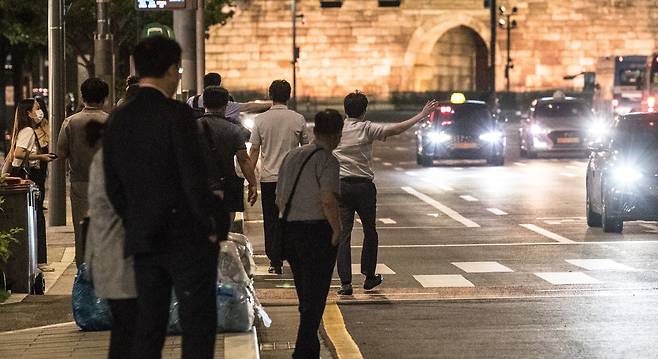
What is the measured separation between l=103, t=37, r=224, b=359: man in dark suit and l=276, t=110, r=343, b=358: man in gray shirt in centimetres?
243

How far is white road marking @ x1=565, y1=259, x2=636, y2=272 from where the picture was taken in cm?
1545

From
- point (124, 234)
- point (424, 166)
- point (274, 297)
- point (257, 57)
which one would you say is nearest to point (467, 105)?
point (424, 166)

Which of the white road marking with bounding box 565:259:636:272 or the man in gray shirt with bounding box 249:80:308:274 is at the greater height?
the man in gray shirt with bounding box 249:80:308:274

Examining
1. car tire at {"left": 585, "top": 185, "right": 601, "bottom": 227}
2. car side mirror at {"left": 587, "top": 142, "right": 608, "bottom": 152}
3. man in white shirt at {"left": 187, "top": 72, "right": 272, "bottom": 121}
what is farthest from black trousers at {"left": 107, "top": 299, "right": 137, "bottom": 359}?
car tire at {"left": 585, "top": 185, "right": 601, "bottom": 227}

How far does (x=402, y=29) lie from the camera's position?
238 ft

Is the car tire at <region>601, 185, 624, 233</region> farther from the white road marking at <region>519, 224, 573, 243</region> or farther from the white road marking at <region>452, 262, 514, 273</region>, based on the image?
the white road marking at <region>452, 262, 514, 273</region>

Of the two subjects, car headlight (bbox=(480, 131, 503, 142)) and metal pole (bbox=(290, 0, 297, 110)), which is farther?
metal pole (bbox=(290, 0, 297, 110))

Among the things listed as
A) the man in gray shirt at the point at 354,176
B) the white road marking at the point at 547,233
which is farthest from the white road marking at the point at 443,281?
the white road marking at the point at 547,233

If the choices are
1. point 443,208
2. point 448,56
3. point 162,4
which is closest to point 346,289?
point 162,4

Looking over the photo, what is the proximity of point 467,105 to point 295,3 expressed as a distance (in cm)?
3385

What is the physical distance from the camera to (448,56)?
74750 mm

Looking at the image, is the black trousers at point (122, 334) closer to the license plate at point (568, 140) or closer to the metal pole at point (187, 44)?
the metal pole at point (187, 44)

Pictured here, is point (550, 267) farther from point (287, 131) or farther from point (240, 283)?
point (240, 283)

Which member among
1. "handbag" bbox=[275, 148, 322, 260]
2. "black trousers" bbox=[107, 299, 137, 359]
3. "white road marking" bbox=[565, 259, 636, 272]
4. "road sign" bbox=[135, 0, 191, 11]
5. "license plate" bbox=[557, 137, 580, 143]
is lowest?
"license plate" bbox=[557, 137, 580, 143]
